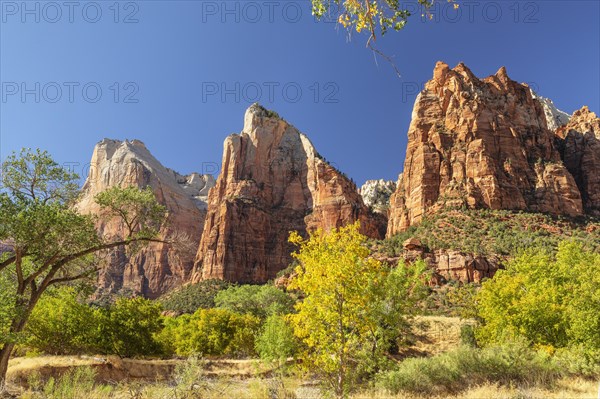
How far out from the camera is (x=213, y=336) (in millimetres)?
37188

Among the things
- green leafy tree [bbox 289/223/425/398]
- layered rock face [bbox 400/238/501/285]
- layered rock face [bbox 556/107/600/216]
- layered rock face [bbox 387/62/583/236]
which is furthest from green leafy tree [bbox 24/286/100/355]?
layered rock face [bbox 556/107/600/216]

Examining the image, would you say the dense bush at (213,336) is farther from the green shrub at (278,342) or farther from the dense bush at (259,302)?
the dense bush at (259,302)

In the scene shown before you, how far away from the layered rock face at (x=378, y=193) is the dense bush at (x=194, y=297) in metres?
60.8

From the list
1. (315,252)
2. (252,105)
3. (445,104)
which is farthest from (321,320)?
(252,105)

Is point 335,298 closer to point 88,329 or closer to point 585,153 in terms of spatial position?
point 88,329

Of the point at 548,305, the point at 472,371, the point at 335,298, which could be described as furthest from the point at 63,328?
the point at 548,305

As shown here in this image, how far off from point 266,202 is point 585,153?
93739 millimetres

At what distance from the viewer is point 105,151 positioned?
164000 millimetres

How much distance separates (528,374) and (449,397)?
4.43 m

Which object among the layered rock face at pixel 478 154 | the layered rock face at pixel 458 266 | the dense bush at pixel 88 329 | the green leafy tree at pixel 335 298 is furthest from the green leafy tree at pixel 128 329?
the layered rock face at pixel 478 154

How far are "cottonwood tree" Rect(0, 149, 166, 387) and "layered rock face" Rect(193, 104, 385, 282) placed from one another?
9204 cm

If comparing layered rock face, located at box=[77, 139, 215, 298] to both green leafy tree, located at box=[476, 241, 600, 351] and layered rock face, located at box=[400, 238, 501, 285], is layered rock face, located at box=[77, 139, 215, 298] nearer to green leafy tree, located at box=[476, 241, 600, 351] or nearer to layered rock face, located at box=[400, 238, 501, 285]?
layered rock face, located at box=[400, 238, 501, 285]

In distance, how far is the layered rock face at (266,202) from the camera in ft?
382

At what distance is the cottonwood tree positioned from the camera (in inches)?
535
